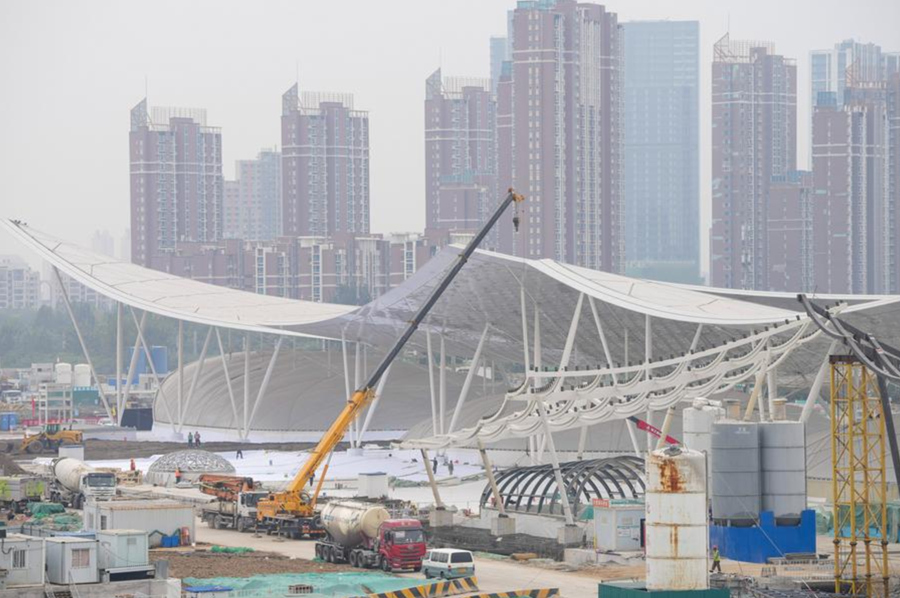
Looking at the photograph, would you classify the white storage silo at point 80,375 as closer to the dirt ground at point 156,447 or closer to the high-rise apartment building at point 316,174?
the dirt ground at point 156,447

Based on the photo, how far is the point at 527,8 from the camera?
16825cm

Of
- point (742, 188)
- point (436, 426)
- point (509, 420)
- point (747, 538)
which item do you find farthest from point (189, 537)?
point (742, 188)

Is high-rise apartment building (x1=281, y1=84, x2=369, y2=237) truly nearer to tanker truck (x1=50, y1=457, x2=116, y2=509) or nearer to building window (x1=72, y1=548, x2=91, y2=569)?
tanker truck (x1=50, y1=457, x2=116, y2=509)

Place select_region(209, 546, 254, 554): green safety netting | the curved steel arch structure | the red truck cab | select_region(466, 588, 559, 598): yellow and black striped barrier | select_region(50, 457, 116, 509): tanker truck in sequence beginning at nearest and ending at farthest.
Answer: select_region(466, 588, 559, 598): yellow and black striped barrier < the red truck cab < select_region(209, 546, 254, 554): green safety netting < the curved steel arch structure < select_region(50, 457, 116, 509): tanker truck

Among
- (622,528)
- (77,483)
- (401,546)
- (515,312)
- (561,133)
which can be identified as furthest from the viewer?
(561,133)

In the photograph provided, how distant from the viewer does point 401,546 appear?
41.4m

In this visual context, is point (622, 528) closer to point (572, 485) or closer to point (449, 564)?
point (572, 485)

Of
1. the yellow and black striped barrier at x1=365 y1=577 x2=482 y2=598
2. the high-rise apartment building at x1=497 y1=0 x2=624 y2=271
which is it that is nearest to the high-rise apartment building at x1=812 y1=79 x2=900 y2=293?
the high-rise apartment building at x1=497 y1=0 x2=624 y2=271

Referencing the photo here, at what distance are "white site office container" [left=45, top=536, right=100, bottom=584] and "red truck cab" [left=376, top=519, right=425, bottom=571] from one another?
769cm

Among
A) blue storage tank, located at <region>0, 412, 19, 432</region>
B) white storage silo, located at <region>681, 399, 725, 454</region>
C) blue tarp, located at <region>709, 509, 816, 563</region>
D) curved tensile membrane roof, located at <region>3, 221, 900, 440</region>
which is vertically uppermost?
curved tensile membrane roof, located at <region>3, 221, 900, 440</region>

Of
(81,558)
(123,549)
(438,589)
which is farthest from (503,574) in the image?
(81,558)

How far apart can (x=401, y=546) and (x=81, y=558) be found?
8115mm

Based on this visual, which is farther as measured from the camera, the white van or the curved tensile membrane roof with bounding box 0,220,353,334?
the curved tensile membrane roof with bounding box 0,220,353,334

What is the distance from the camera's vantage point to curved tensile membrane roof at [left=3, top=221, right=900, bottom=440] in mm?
56781
